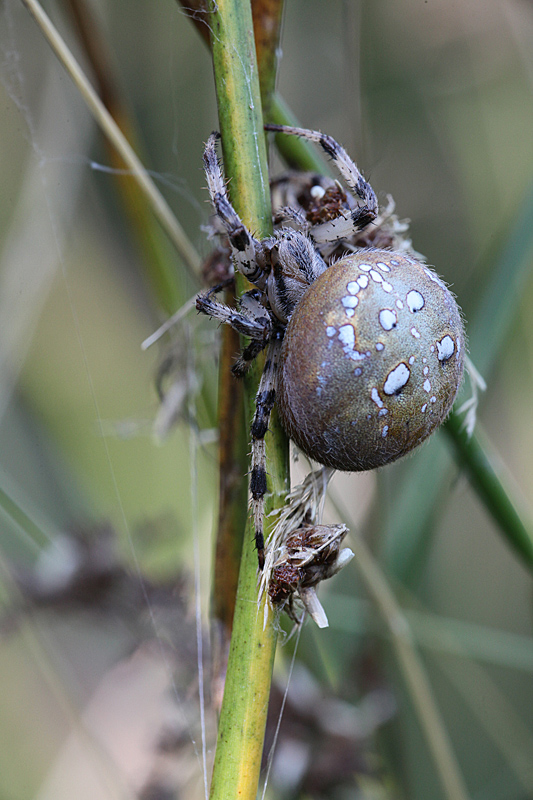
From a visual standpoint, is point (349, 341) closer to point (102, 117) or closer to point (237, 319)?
point (237, 319)

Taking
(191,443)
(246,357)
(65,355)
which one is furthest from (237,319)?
(65,355)

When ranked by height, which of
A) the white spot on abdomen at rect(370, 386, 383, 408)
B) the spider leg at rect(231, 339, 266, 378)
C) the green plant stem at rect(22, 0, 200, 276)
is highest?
the green plant stem at rect(22, 0, 200, 276)

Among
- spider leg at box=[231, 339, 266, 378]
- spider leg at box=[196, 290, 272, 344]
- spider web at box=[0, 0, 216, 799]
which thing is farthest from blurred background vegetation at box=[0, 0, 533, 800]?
spider leg at box=[231, 339, 266, 378]

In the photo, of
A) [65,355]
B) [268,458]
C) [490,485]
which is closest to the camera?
[268,458]

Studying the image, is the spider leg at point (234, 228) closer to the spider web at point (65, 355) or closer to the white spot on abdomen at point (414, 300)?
the white spot on abdomen at point (414, 300)

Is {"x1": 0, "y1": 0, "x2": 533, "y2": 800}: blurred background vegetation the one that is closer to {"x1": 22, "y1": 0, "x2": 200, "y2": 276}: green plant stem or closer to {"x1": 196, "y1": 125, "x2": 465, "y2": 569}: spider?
{"x1": 22, "y1": 0, "x2": 200, "y2": 276}: green plant stem

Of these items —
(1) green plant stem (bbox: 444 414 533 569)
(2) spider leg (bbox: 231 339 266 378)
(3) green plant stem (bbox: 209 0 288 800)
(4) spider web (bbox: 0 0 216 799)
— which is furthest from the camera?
(4) spider web (bbox: 0 0 216 799)

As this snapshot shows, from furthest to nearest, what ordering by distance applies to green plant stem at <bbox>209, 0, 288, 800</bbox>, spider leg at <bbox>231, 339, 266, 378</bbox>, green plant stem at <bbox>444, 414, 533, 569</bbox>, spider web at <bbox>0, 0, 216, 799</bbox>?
spider web at <bbox>0, 0, 216, 799</bbox> < green plant stem at <bbox>444, 414, 533, 569</bbox> < spider leg at <bbox>231, 339, 266, 378</bbox> < green plant stem at <bbox>209, 0, 288, 800</bbox>

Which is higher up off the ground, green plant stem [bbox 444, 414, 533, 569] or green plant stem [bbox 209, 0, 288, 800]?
green plant stem [bbox 209, 0, 288, 800]
